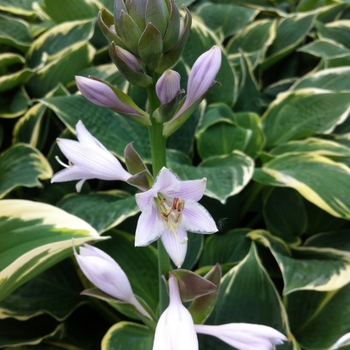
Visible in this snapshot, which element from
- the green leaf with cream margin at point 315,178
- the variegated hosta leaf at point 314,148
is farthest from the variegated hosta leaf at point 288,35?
the green leaf with cream margin at point 315,178

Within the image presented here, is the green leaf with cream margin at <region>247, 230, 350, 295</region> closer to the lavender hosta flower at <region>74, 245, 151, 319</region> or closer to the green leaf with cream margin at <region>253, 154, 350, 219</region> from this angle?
the green leaf with cream margin at <region>253, 154, 350, 219</region>

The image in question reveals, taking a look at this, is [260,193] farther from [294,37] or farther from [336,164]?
[294,37]

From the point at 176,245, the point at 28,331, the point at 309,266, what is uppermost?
the point at 176,245

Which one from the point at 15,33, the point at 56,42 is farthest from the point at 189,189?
the point at 15,33

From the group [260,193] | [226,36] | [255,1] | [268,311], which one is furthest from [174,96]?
[255,1]

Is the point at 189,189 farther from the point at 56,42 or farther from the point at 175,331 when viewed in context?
the point at 56,42

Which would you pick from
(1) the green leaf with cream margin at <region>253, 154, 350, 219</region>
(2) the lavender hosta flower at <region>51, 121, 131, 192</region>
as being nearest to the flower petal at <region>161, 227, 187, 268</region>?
(2) the lavender hosta flower at <region>51, 121, 131, 192</region>

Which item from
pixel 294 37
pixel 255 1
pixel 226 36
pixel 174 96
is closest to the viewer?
pixel 174 96
